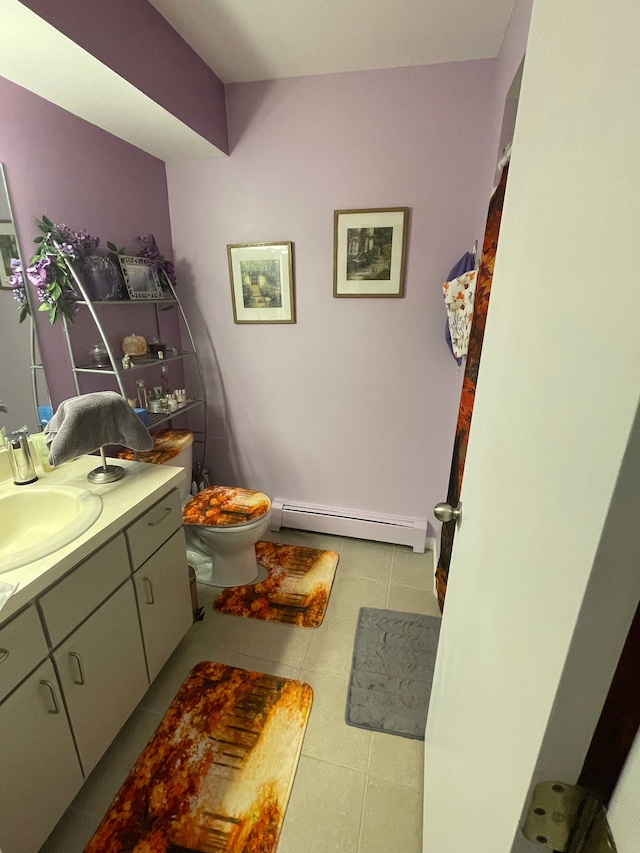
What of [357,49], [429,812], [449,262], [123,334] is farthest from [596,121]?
[123,334]

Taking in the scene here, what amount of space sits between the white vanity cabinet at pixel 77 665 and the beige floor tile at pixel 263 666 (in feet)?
1.04

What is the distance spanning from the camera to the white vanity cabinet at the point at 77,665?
87 cm

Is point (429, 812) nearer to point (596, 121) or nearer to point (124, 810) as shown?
point (124, 810)

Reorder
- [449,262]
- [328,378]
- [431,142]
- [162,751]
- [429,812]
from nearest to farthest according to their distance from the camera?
[429,812], [162,751], [431,142], [449,262], [328,378]

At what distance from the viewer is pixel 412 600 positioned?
6.38 ft

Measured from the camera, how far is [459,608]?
2.81ft

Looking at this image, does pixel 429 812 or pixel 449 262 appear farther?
pixel 449 262

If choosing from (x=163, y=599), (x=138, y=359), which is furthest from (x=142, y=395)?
(x=163, y=599)

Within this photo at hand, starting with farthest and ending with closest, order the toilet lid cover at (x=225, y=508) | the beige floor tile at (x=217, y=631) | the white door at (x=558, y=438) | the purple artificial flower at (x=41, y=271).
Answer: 1. the toilet lid cover at (x=225, y=508)
2. the beige floor tile at (x=217, y=631)
3. the purple artificial flower at (x=41, y=271)
4. the white door at (x=558, y=438)

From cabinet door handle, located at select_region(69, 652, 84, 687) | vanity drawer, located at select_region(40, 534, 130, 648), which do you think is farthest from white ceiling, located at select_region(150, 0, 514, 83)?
cabinet door handle, located at select_region(69, 652, 84, 687)

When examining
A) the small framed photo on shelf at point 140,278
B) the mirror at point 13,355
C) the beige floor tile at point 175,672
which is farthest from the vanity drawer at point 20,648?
the small framed photo on shelf at point 140,278

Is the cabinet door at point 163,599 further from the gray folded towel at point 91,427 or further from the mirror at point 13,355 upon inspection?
the mirror at point 13,355

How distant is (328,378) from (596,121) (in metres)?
1.85

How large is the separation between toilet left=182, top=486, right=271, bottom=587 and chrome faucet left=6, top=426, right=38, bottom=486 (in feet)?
2.25
